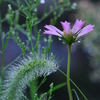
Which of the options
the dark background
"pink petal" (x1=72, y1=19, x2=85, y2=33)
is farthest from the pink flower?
the dark background

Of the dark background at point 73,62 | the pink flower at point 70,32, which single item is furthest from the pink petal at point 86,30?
the dark background at point 73,62

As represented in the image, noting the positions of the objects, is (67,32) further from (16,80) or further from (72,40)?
(16,80)

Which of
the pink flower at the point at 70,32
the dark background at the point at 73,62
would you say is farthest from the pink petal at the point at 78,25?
the dark background at the point at 73,62

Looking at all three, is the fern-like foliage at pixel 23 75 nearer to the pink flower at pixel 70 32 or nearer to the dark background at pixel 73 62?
the pink flower at pixel 70 32

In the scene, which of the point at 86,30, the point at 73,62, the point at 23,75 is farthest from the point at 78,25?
the point at 73,62

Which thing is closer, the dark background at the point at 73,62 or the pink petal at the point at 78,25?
the pink petal at the point at 78,25

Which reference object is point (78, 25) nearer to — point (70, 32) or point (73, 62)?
point (70, 32)

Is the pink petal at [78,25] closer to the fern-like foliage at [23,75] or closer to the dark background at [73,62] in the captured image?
the fern-like foliage at [23,75]

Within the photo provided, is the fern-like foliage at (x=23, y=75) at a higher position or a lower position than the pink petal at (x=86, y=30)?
lower

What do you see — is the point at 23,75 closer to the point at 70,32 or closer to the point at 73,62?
the point at 70,32

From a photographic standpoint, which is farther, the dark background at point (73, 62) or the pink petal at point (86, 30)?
the dark background at point (73, 62)

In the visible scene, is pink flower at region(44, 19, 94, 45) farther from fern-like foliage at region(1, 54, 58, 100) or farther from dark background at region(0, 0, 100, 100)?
dark background at region(0, 0, 100, 100)

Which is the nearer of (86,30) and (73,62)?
(86,30)
